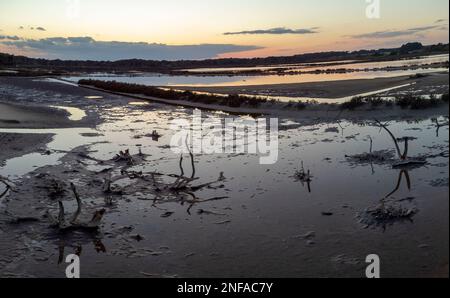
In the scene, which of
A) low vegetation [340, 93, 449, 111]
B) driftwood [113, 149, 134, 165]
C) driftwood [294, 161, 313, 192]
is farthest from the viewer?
low vegetation [340, 93, 449, 111]

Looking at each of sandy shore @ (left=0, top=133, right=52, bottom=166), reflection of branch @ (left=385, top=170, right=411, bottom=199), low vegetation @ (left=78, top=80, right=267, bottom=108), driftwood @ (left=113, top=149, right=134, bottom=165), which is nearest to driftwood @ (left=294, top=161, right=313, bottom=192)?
reflection of branch @ (left=385, top=170, right=411, bottom=199)

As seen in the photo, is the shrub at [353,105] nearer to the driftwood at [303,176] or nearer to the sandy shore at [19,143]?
the driftwood at [303,176]

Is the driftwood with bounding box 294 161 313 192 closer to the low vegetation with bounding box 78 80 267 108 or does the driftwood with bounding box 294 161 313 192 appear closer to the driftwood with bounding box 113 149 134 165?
the driftwood with bounding box 113 149 134 165

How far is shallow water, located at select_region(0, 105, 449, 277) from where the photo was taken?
618 cm

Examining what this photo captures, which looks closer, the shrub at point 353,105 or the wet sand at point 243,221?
the wet sand at point 243,221

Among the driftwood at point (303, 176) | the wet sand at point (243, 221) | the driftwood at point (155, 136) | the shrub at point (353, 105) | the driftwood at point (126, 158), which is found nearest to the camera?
the wet sand at point (243, 221)

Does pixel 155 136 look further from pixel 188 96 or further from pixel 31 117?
pixel 188 96

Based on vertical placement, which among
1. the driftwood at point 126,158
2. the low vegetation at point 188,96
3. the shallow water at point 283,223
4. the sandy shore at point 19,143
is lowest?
the shallow water at point 283,223

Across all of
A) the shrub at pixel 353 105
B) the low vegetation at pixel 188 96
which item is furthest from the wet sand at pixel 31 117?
the shrub at pixel 353 105

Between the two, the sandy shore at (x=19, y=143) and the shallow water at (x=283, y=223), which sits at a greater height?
the sandy shore at (x=19, y=143)

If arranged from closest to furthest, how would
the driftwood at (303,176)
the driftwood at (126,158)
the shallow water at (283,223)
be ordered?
1. the shallow water at (283,223)
2. the driftwood at (303,176)
3. the driftwood at (126,158)

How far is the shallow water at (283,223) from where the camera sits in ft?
20.3

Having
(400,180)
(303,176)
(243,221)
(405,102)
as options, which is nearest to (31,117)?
(303,176)

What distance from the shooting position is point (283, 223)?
8.00m
